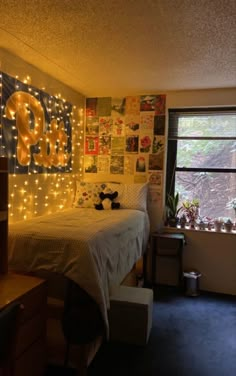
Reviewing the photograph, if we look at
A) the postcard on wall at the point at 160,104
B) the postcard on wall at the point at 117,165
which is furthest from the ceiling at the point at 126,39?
the postcard on wall at the point at 117,165

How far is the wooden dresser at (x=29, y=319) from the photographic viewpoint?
171 centimetres

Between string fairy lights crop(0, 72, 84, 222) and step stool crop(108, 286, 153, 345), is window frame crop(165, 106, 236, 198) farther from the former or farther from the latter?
step stool crop(108, 286, 153, 345)

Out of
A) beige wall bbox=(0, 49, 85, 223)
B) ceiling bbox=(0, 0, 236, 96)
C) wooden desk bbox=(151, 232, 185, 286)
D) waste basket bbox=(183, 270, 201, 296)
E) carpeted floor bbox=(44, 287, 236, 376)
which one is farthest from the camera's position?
wooden desk bbox=(151, 232, 185, 286)

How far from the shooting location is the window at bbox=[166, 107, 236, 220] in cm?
366

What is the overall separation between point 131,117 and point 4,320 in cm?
307

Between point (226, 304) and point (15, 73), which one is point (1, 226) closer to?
point (15, 73)

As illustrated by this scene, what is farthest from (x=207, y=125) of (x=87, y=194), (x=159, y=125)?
(x=87, y=194)

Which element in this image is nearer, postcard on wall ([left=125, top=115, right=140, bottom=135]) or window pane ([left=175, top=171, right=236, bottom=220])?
window pane ([left=175, top=171, right=236, bottom=220])

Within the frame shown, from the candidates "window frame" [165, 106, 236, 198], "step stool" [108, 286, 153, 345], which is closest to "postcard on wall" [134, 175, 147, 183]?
"window frame" [165, 106, 236, 198]

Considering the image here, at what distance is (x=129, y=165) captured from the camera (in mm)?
3924

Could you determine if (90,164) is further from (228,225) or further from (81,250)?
(81,250)

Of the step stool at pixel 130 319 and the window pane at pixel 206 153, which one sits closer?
the step stool at pixel 130 319

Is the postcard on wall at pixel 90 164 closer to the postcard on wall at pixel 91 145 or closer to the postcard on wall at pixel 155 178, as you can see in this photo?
the postcard on wall at pixel 91 145

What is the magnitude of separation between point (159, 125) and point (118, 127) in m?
0.52
